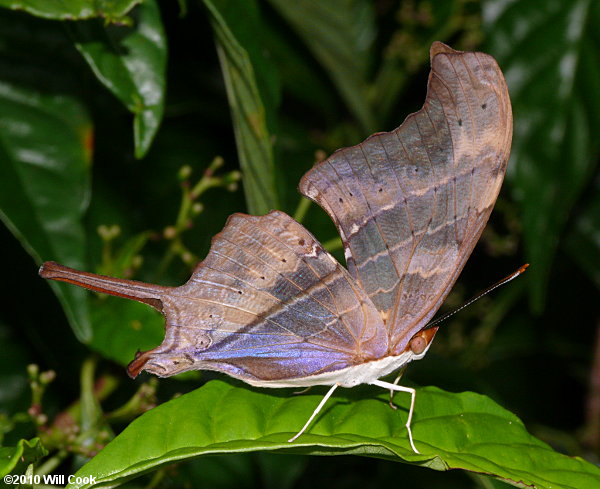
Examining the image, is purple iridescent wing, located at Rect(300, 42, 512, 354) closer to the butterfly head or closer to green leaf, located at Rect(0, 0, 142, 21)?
the butterfly head

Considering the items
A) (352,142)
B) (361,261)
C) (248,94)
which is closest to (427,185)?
(361,261)

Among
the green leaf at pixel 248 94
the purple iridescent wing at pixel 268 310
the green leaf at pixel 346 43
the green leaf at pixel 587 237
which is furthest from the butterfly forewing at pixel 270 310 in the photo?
the green leaf at pixel 587 237

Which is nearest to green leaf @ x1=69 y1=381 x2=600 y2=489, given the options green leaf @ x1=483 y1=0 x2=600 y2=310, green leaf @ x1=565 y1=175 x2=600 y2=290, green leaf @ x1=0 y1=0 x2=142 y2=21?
green leaf @ x1=0 y1=0 x2=142 y2=21

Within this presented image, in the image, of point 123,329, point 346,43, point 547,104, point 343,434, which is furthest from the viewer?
point 346,43

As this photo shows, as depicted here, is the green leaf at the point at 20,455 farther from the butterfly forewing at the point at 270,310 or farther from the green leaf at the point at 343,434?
the butterfly forewing at the point at 270,310

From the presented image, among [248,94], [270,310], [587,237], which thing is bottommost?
[587,237]

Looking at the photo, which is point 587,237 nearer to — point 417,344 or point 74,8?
point 417,344
